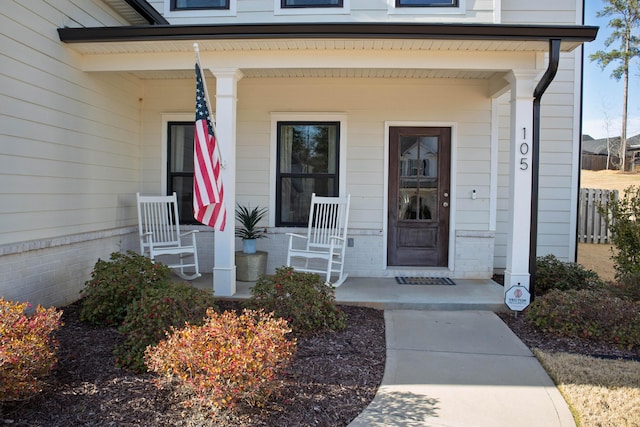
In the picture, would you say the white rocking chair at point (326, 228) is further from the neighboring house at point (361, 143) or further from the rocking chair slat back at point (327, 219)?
the neighboring house at point (361, 143)

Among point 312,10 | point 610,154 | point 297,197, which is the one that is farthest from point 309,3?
point 610,154

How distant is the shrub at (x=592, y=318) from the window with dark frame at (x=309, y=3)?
14.9 feet

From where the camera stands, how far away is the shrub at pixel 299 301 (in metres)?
4.04

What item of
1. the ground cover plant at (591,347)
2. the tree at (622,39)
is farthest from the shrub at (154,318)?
the tree at (622,39)

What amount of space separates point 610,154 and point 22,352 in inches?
1097

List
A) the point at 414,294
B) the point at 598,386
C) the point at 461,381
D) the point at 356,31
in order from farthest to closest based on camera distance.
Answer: the point at 414,294
the point at 356,31
the point at 461,381
the point at 598,386

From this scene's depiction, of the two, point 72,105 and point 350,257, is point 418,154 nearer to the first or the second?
point 350,257

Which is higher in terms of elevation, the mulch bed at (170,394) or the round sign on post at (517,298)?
the round sign on post at (517,298)

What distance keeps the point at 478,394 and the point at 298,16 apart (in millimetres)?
5199

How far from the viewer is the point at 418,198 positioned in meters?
6.32

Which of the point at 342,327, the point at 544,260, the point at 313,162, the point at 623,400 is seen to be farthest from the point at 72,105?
the point at 544,260

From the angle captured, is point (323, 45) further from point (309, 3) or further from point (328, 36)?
point (309, 3)

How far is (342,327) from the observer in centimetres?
414

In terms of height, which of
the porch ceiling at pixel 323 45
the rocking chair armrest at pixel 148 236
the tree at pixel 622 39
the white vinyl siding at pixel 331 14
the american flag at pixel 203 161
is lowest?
the rocking chair armrest at pixel 148 236
